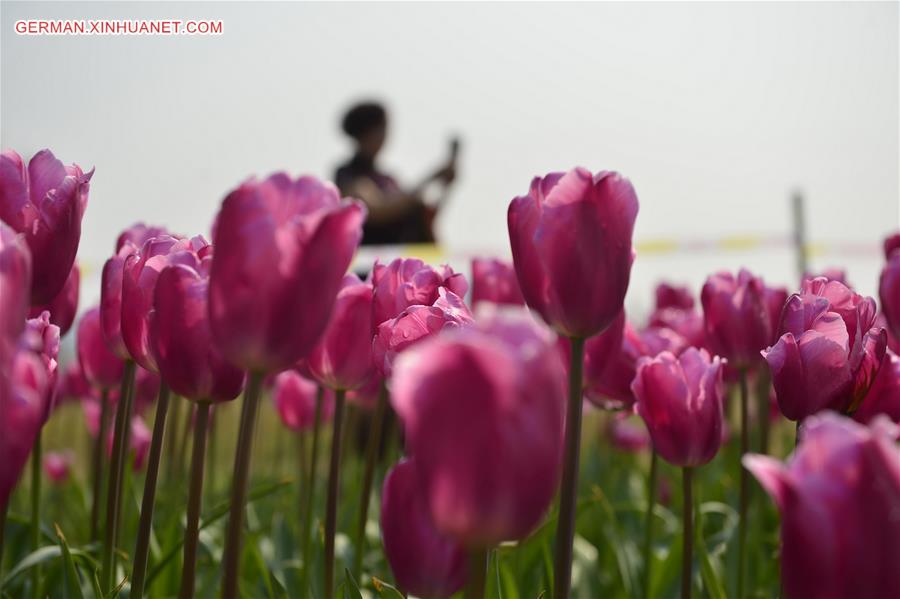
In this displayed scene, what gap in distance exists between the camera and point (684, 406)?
3.28ft

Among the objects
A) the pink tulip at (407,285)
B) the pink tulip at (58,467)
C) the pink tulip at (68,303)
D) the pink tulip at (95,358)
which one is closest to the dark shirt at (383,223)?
the pink tulip at (58,467)

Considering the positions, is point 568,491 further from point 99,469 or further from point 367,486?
point 99,469

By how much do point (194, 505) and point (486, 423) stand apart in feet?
1.15

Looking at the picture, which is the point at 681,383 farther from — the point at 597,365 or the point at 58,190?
the point at 58,190

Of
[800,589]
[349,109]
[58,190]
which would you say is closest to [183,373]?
[58,190]

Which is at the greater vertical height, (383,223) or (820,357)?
(383,223)

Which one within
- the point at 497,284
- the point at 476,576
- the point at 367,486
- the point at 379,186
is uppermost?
the point at 379,186

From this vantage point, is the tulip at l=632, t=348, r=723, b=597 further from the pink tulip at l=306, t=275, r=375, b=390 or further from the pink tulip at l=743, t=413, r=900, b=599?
the pink tulip at l=743, t=413, r=900, b=599

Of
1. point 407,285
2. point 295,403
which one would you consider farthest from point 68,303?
point 295,403

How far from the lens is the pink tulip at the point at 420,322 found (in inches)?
29.9

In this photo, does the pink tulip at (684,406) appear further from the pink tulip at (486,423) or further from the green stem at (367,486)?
the pink tulip at (486,423)

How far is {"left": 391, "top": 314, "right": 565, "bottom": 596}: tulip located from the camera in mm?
443

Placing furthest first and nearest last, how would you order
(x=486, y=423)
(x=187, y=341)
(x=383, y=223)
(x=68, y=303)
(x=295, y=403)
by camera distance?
(x=383, y=223), (x=295, y=403), (x=68, y=303), (x=187, y=341), (x=486, y=423)

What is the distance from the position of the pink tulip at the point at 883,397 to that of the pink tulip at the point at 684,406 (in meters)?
0.15
